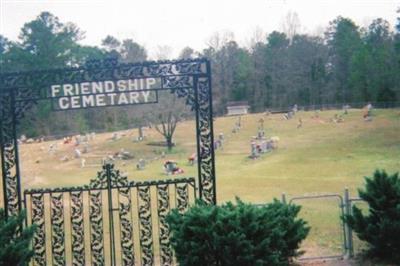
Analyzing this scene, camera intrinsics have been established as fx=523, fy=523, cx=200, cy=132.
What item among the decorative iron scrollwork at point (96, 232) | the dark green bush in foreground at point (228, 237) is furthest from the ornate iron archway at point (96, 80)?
the dark green bush in foreground at point (228, 237)

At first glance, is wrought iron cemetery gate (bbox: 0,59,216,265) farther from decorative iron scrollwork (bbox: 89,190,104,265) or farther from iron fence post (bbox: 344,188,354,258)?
iron fence post (bbox: 344,188,354,258)

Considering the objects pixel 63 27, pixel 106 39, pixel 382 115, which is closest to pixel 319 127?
pixel 382 115

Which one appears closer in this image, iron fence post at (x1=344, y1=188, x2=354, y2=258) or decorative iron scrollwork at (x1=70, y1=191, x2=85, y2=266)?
iron fence post at (x1=344, y1=188, x2=354, y2=258)

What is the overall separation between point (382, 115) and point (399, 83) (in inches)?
279

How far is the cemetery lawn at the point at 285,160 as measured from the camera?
19.5 metres

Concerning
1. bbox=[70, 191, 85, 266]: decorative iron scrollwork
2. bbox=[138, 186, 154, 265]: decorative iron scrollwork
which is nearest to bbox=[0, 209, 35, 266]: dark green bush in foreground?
bbox=[70, 191, 85, 266]: decorative iron scrollwork

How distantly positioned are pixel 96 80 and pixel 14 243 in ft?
9.32

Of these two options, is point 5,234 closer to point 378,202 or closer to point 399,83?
point 378,202

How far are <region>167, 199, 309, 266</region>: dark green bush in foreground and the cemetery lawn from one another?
3057 millimetres

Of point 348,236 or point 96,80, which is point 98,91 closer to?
point 96,80

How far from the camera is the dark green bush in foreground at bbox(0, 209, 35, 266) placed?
21.7 ft

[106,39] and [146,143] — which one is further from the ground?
[106,39]

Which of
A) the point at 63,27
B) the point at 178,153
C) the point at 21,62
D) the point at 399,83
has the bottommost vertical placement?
the point at 178,153

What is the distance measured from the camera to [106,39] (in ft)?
213
